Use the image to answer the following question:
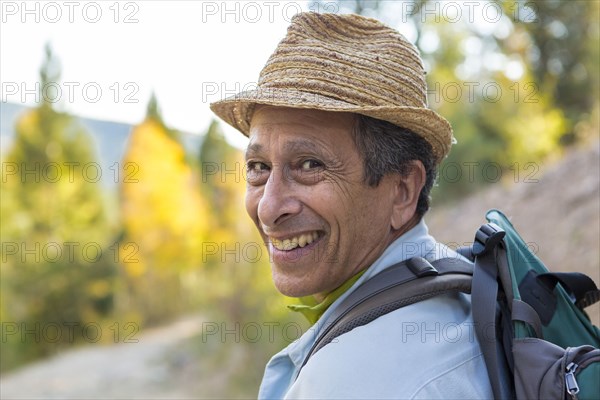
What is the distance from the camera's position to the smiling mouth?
1.71 meters

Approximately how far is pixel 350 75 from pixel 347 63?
4cm

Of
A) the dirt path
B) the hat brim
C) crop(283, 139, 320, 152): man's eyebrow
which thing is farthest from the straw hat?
the dirt path

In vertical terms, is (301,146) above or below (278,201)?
above

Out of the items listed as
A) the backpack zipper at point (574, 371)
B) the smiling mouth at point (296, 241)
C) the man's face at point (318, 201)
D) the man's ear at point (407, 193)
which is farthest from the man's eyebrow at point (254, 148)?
the backpack zipper at point (574, 371)

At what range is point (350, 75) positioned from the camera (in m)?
1.66

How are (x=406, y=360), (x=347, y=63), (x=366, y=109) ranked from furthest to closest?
(x=347, y=63), (x=366, y=109), (x=406, y=360)

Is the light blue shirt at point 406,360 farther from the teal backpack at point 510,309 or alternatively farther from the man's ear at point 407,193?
the man's ear at point 407,193

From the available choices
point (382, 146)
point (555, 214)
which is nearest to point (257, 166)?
point (382, 146)

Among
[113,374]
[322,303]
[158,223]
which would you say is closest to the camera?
[322,303]

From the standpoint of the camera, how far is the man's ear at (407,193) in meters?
1.77

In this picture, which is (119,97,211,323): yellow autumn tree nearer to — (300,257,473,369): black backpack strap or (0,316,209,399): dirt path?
(0,316,209,399): dirt path

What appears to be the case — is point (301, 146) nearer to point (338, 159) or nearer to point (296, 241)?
point (338, 159)

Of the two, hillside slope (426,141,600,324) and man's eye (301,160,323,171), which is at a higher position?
man's eye (301,160,323,171)

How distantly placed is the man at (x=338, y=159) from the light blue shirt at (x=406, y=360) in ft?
0.20
